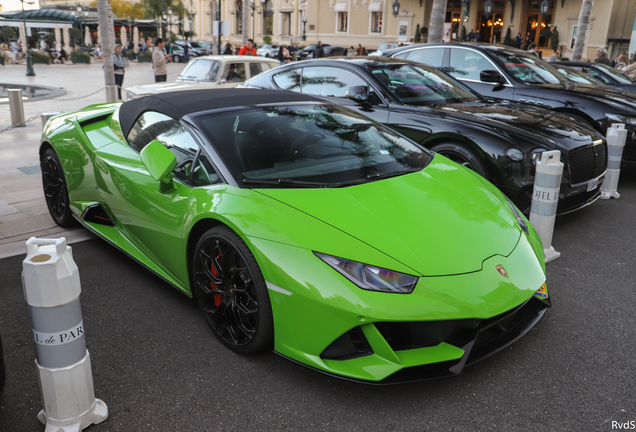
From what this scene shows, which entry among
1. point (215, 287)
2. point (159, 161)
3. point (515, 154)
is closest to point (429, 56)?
point (515, 154)

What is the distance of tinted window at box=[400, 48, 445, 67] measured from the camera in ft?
26.5

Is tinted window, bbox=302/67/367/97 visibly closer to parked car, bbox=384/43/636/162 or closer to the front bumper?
parked car, bbox=384/43/636/162

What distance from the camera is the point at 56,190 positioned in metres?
4.80

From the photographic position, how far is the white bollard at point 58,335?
2123 mm

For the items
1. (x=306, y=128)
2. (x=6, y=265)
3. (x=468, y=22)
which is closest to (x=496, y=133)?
(x=306, y=128)

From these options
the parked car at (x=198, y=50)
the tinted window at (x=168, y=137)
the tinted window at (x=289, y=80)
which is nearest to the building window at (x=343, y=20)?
the parked car at (x=198, y=50)

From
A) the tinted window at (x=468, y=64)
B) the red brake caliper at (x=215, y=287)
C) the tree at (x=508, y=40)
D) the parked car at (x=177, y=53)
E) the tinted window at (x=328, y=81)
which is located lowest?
the parked car at (x=177, y=53)

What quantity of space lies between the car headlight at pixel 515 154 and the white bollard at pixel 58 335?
12.4ft

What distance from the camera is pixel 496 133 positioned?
4938 millimetres

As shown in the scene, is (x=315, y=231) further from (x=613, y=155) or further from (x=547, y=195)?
(x=613, y=155)

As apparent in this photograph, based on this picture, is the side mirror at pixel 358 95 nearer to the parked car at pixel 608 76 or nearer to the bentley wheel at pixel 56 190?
the bentley wheel at pixel 56 190

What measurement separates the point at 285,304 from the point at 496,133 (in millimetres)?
3203

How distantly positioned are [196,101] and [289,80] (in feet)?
10.5

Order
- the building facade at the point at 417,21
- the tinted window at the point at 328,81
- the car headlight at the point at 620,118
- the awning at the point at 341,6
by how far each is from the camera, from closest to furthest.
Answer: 1. the tinted window at the point at 328,81
2. the car headlight at the point at 620,118
3. the building facade at the point at 417,21
4. the awning at the point at 341,6
